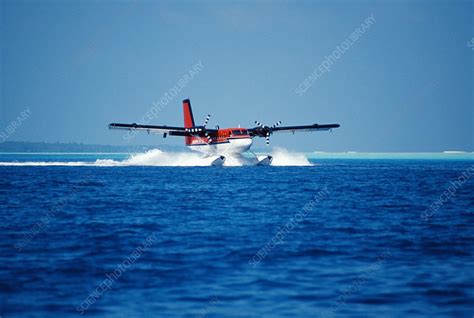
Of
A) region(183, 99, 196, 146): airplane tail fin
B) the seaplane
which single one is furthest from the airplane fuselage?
region(183, 99, 196, 146): airplane tail fin

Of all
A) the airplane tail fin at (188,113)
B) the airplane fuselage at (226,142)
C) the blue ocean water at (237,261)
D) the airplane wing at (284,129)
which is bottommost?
the blue ocean water at (237,261)

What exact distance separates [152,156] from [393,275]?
75.1m

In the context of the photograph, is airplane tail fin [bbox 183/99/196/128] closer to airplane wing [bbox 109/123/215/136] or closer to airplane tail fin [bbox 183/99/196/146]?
airplane tail fin [bbox 183/99/196/146]

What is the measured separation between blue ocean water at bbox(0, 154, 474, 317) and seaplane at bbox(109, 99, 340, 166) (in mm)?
36550

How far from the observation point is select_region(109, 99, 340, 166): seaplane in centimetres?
5872

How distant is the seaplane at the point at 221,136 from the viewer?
5872cm

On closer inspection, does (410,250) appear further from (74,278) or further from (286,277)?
(74,278)

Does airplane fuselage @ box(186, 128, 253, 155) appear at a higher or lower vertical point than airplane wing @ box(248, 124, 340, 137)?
lower

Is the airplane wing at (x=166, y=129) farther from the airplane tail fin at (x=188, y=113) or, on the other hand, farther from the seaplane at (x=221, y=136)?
the airplane tail fin at (x=188, y=113)

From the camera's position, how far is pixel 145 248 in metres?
12.8

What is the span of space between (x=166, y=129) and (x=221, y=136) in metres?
6.52

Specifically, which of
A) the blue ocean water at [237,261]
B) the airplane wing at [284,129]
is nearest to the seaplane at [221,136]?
the airplane wing at [284,129]

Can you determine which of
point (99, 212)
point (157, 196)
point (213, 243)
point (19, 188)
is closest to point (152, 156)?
point (19, 188)

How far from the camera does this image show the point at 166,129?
197 ft
